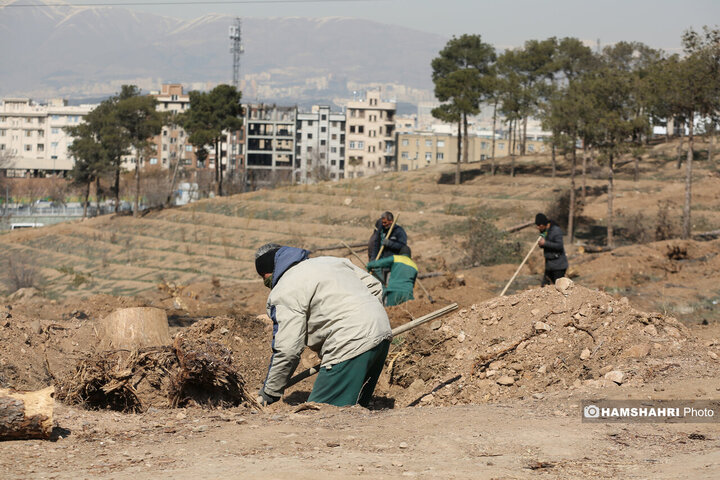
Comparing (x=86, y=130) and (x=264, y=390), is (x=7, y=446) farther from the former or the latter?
(x=86, y=130)

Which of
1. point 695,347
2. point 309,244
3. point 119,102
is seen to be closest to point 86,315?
point 695,347

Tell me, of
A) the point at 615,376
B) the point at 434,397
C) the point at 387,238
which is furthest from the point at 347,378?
the point at 387,238

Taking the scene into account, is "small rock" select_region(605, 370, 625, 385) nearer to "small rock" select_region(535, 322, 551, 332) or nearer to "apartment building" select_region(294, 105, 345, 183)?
"small rock" select_region(535, 322, 551, 332)

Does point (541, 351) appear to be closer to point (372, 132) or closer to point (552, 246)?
point (552, 246)

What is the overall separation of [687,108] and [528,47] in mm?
25604

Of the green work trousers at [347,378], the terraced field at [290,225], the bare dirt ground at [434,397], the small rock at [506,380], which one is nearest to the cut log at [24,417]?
the bare dirt ground at [434,397]

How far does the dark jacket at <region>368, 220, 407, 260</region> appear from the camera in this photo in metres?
11.2

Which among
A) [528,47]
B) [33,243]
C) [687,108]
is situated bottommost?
[33,243]

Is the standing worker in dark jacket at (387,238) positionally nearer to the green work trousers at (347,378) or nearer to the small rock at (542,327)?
the small rock at (542,327)

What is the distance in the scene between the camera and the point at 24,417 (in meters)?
4.28

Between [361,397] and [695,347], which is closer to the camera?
[361,397]

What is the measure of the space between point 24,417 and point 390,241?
732 centimetres

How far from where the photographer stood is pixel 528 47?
157 feet

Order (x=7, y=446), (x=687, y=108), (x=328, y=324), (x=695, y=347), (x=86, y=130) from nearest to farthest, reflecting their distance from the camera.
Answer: (x=7, y=446) → (x=328, y=324) → (x=695, y=347) → (x=687, y=108) → (x=86, y=130)
